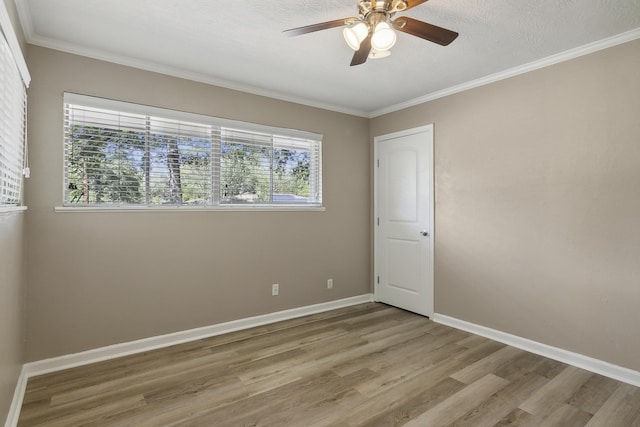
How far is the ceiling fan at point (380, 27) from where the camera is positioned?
5.95 feet

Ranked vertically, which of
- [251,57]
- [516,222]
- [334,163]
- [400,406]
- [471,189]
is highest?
[251,57]

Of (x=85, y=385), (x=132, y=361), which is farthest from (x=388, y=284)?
(x=85, y=385)

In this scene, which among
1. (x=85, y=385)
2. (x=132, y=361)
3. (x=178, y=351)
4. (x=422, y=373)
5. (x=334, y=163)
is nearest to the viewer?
(x=85, y=385)

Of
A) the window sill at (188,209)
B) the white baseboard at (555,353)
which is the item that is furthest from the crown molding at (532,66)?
the white baseboard at (555,353)

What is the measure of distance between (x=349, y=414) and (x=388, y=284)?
2401mm

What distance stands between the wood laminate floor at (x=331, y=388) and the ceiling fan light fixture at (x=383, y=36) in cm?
216

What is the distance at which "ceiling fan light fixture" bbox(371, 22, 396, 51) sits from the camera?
1821 mm

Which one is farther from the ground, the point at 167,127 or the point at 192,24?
the point at 192,24

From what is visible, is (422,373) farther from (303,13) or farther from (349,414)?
(303,13)

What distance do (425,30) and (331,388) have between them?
2351mm

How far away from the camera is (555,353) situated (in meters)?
2.84

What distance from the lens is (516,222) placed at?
3.10 meters

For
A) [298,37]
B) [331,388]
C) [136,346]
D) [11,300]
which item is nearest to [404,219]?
[331,388]

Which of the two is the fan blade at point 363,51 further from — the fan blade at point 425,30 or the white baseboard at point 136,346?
the white baseboard at point 136,346
